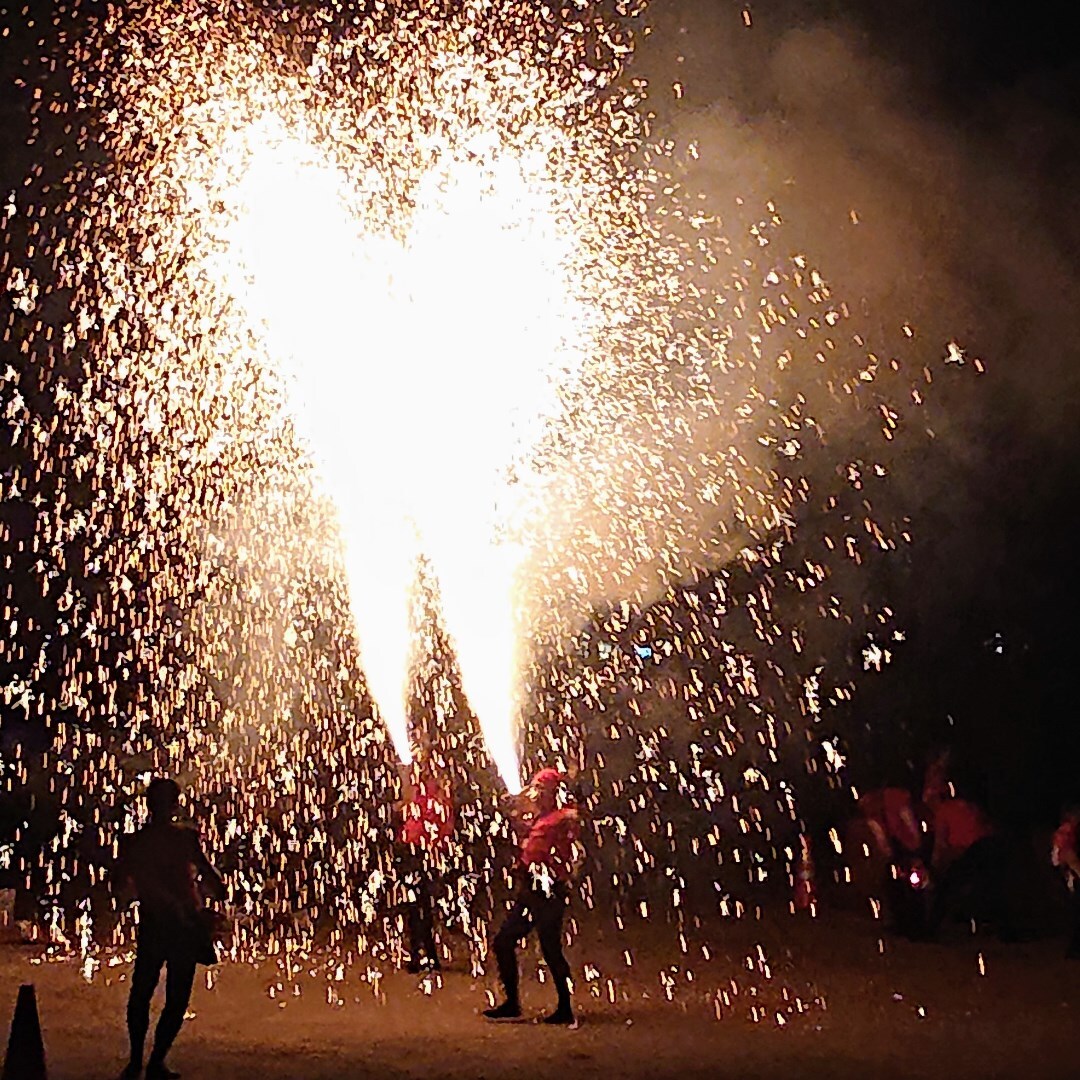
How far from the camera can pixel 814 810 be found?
1842cm

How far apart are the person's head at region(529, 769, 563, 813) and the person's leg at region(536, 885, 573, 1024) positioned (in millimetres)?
446

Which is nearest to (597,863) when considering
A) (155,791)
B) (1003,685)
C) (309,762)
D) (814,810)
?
(814,810)

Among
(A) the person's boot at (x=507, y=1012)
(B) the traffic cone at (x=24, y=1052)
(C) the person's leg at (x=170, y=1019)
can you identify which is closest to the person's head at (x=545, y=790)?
(A) the person's boot at (x=507, y=1012)

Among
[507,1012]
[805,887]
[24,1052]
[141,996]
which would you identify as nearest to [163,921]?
[141,996]

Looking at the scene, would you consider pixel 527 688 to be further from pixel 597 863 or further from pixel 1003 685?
pixel 1003 685

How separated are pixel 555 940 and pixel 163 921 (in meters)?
2.21

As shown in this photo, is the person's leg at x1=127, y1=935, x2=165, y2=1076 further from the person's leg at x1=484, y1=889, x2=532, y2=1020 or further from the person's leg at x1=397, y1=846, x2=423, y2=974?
the person's leg at x1=397, y1=846, x2=423, y2=974

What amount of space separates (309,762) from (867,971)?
33.3 feet

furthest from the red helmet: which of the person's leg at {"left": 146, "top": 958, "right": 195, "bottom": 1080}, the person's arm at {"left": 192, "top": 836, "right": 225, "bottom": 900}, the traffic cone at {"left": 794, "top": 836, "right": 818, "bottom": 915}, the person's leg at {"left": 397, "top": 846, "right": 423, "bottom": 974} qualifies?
the traffic cone at {"left": 794, "top": 836, "right": 818, "bottom": 915}

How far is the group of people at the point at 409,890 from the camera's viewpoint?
7.63 meters

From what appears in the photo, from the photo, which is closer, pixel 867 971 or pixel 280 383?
pixel 867 971

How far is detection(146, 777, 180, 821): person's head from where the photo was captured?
7754 millimetres

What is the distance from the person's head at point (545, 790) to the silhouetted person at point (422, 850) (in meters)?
2.34

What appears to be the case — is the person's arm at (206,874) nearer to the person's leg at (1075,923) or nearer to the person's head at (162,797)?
the person's head at (162,797)
